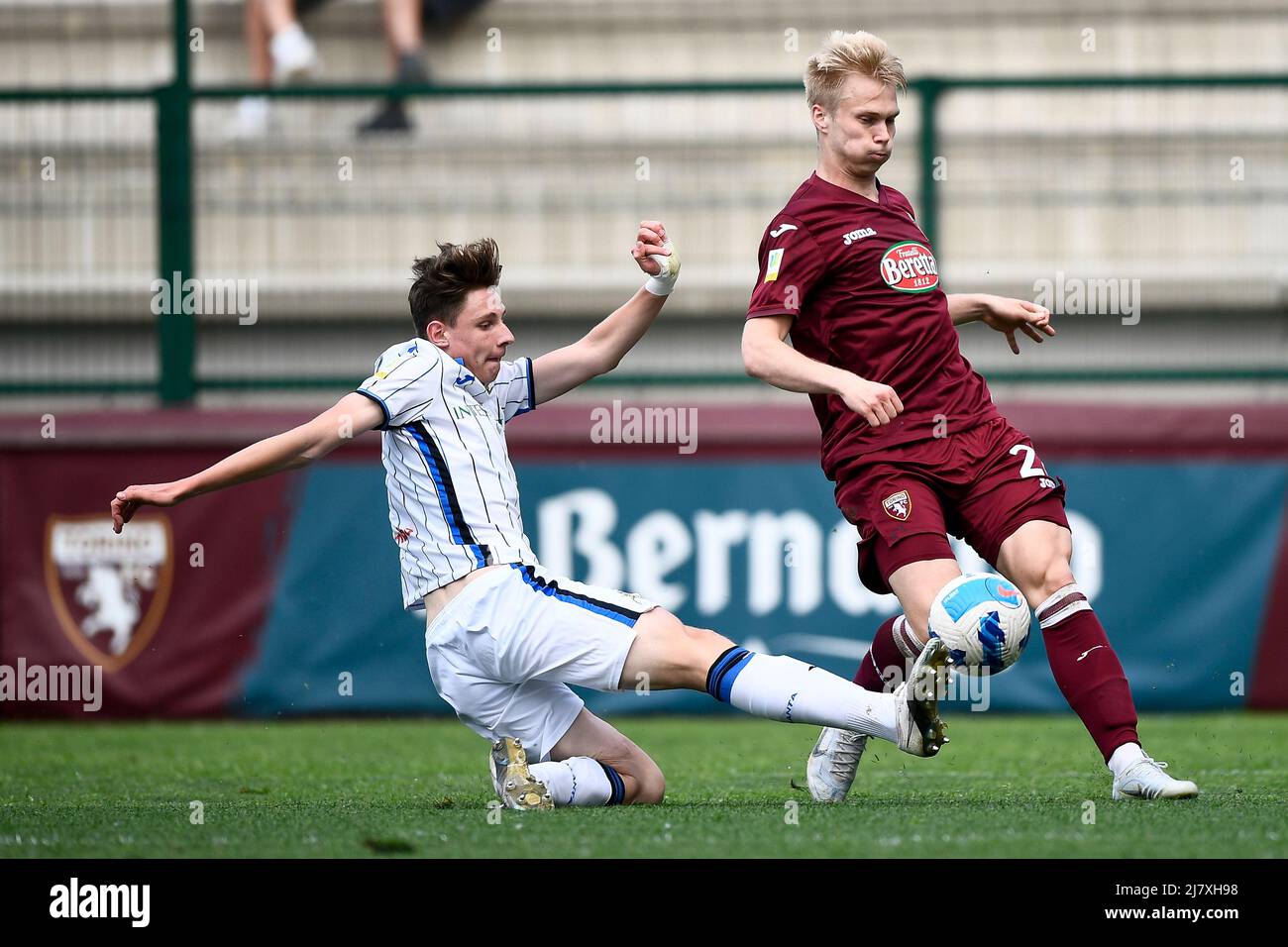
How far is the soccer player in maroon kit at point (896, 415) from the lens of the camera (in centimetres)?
473

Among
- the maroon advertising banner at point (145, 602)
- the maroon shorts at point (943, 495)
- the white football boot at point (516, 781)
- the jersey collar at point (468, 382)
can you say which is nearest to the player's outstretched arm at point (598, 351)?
the jersey collar at point (468, 382)

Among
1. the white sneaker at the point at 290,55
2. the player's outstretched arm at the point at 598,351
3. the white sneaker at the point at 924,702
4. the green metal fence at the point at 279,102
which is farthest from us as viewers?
the white sneaker at the point at 290,55

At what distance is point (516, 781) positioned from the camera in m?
4.87

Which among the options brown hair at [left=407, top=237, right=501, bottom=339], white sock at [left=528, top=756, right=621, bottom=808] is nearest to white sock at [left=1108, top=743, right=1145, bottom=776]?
white sock at [left=528, top=756, right=621, bottom=808]

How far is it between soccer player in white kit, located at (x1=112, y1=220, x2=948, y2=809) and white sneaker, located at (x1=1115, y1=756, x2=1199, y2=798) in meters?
0.52

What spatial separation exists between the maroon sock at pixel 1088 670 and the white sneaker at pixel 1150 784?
9 cm

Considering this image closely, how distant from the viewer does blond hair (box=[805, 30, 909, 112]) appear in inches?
191

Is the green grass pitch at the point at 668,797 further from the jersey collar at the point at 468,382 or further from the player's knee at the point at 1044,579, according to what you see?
the jersey collar at the point at 468,382

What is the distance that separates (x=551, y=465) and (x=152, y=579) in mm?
2074

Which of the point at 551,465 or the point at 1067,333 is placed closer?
the point at 551,465
